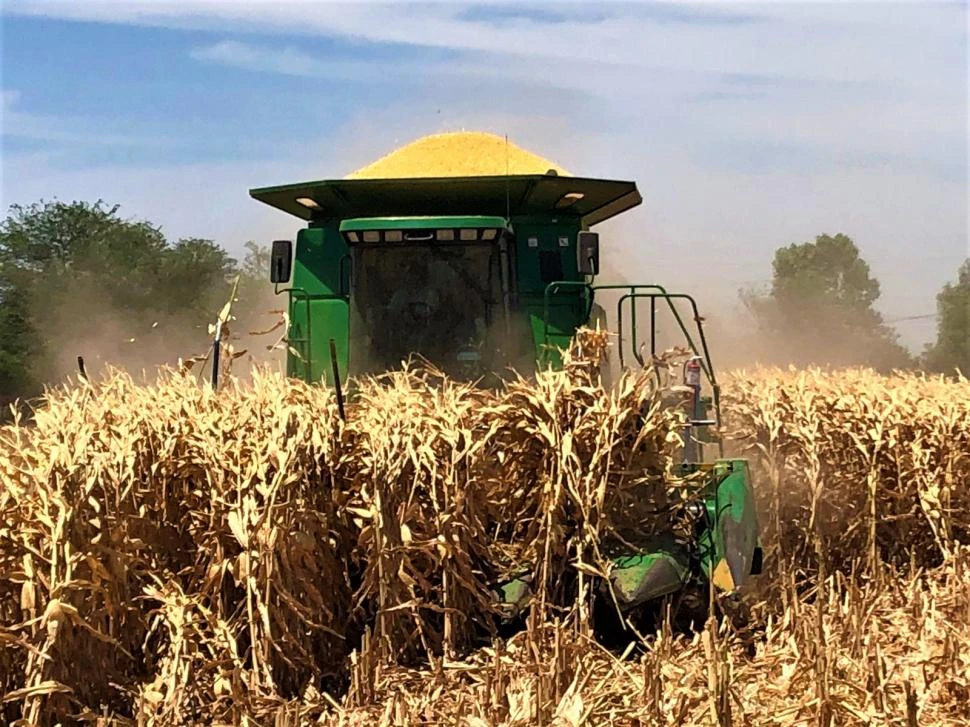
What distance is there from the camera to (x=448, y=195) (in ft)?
23.2

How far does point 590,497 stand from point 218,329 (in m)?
2.53

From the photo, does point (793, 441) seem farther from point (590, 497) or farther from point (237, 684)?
point (237, 684)

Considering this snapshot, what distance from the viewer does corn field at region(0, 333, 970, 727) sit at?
4137 millimetres

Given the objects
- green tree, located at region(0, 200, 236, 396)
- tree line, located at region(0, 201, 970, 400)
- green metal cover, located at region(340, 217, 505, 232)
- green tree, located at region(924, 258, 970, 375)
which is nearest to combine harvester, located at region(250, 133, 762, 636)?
green metal cover, located at region(340, 217, 505, 232)

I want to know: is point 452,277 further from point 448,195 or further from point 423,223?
point 448,195

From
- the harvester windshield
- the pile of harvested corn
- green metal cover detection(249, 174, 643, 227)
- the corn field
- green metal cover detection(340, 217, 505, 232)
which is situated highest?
the pile of harvested corn

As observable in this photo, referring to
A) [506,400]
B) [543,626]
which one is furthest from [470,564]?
[506,400]

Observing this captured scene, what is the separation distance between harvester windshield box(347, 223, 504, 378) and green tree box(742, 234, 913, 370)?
12.8 m

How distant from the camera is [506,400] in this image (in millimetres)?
5094

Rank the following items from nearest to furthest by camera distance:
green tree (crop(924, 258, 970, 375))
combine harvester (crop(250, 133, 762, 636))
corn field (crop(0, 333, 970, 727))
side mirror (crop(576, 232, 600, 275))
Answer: corn field (crop(0, 333, 970, 727))
side mirror (crop(576, 232, 600, 275))
combine harvester (crop(250, 133, 762, 636))
green tree (crop(924, 258, 970, 375))

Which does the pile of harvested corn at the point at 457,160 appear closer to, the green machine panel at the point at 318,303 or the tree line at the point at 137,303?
the green machine panel at the point at 318,303

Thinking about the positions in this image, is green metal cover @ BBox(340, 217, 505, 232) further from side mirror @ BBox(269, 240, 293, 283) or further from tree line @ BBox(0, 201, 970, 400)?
tree line @ BBox(0, 201, 970, 400)

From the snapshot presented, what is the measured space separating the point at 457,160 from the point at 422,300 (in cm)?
243

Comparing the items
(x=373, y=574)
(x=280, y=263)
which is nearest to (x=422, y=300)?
(x=280, y=263)
